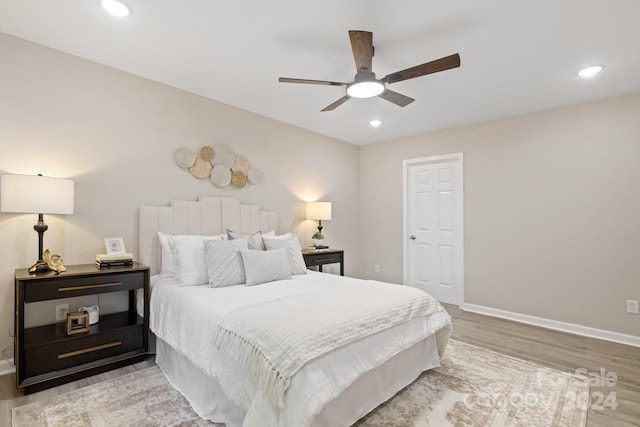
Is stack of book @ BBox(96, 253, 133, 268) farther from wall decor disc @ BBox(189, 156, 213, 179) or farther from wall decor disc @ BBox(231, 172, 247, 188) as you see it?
wall decor disc @ BBox(231, 172, 247, 188)

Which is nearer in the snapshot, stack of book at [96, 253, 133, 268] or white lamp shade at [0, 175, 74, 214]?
white lamp shade at [0, 175, 74, 214]

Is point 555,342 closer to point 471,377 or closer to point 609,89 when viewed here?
point 471,377

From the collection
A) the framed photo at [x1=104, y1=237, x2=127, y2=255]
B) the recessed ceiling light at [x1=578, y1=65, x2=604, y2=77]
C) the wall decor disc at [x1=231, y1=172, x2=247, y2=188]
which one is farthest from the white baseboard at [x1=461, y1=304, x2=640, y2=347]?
the framed photo at [x1=104, y1=237, x2=127, y2=255]

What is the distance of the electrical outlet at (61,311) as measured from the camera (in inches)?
101

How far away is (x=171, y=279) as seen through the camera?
2764 mm

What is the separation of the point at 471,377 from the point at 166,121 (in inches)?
141

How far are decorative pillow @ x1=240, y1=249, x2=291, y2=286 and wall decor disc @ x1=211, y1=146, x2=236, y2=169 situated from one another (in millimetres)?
1302

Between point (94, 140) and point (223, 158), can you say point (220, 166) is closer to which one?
point (223, 158)

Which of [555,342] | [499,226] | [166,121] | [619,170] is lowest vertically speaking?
[555,342]

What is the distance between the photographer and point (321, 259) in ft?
14.0

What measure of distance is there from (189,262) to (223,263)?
0.31 metres

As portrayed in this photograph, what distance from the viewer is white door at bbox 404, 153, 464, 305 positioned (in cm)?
449

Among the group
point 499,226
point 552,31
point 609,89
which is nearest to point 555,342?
point 499,226

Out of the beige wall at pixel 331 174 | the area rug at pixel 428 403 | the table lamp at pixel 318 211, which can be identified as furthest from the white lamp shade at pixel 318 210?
the area rug at pixel 428 403
